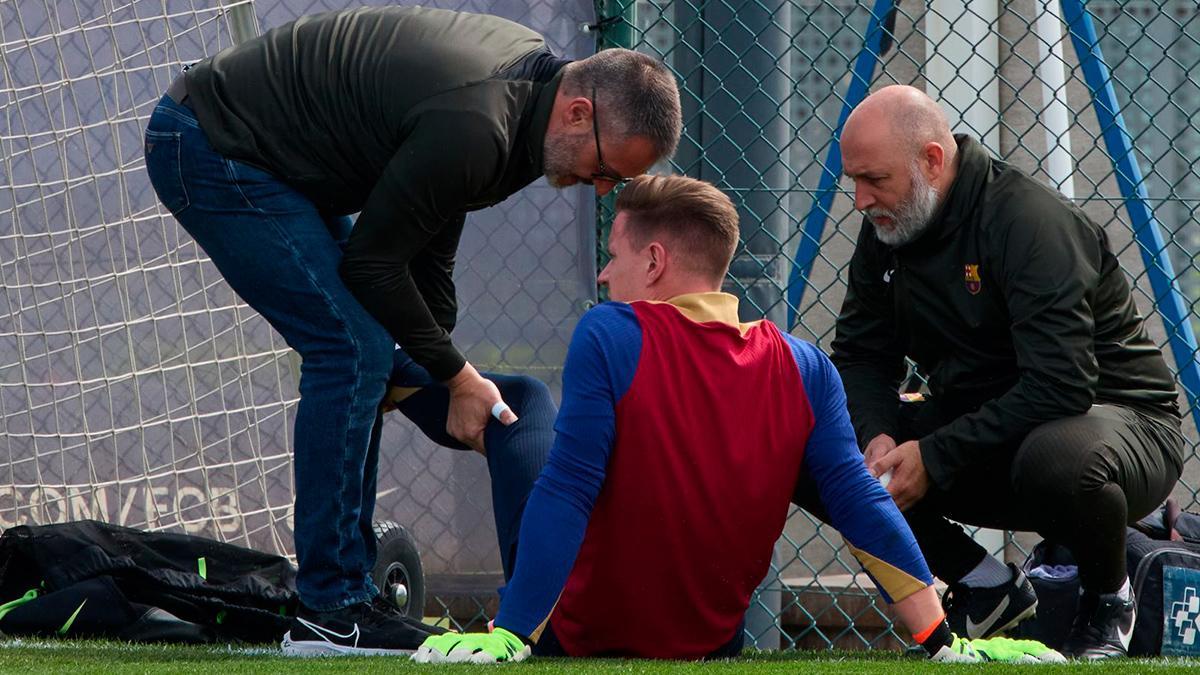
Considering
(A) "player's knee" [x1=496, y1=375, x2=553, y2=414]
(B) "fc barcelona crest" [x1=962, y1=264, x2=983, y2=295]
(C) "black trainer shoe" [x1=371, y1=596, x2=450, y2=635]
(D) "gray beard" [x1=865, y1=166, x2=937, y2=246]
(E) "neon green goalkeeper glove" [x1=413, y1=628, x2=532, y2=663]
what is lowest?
(C) "black trainer shoe" [x1=371, y1=596, x2=450, y2=635]

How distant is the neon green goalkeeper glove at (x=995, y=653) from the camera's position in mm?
2766

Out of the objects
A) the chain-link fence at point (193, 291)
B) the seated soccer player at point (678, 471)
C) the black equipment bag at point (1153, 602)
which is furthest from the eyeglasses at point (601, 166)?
the black equipment bag at point (1153, 602)

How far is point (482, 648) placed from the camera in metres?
2.50

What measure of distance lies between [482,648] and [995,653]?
3.31ft

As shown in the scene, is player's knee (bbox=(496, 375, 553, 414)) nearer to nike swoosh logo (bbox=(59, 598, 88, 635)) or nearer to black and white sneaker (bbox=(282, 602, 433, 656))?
black and white sneaker (bbox=(282, 602, 433, 656))

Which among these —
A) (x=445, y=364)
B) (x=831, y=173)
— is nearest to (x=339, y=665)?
(x=445, y=364)

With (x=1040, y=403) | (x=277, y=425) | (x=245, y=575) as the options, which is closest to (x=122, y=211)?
(x=277, y=425)

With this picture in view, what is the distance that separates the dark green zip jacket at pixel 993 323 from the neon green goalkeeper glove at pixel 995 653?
598mm

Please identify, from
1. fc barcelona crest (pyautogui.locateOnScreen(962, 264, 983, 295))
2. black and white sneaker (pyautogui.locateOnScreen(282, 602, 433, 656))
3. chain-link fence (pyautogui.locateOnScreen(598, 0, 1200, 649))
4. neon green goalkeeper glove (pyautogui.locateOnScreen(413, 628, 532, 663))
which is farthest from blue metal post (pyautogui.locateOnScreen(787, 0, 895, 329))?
neon green goalkeeper glove (pyautogui.locateOnScreen(413, 628, 532, 663))

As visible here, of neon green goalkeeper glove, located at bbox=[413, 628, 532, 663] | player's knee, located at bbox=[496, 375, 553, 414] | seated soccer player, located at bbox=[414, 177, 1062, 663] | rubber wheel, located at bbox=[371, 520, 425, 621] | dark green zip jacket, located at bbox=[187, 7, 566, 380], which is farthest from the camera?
rubber wheel, located at bbox=[371, 520, 425, 621]

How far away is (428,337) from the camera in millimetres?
3176

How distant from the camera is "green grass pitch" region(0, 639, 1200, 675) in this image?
256 cm

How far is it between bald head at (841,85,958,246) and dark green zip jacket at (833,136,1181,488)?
0.05 meters

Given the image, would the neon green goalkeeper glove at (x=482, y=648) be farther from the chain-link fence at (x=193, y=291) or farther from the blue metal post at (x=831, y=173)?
the blue metal post at (x=831, y=173)
